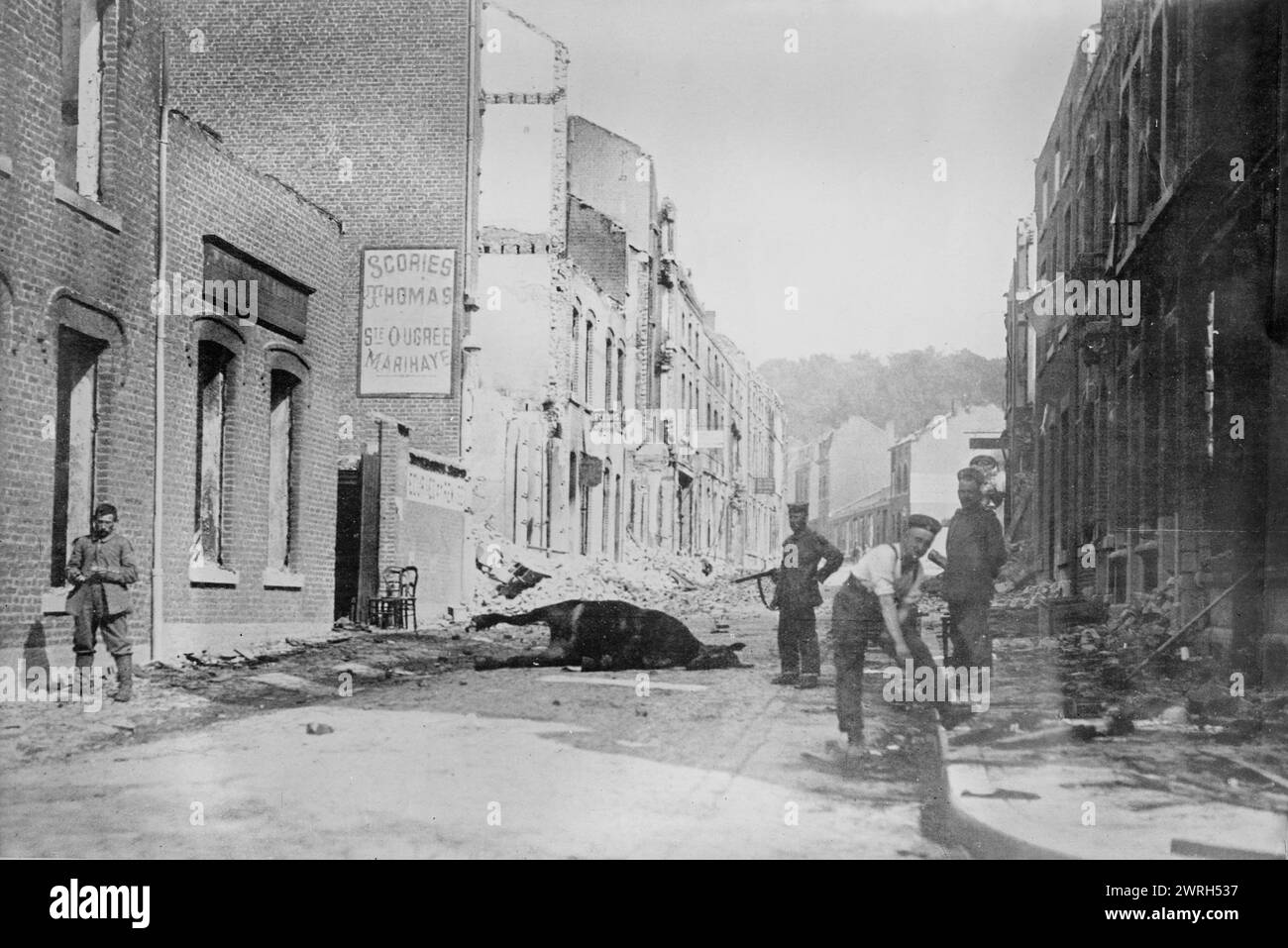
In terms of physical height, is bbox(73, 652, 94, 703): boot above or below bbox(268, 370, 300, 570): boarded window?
below

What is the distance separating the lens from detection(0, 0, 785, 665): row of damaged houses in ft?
25.7

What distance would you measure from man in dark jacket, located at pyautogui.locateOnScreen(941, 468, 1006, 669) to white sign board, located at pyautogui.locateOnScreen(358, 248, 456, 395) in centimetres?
652

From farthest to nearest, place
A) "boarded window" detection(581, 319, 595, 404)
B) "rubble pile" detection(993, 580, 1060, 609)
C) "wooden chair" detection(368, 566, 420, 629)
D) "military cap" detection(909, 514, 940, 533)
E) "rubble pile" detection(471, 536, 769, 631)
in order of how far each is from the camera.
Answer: "wooden chair" detection(368, 566, 420, 629) → "rubble pile" detection(993, 580, 1060, 609) → "boarded window" detection(581, 319, 595, 404) → "rubble pile" detection(471, 536, 769, 631) → "military cap" detection(909, 514, 940, 533)

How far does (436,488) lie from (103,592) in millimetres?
4513

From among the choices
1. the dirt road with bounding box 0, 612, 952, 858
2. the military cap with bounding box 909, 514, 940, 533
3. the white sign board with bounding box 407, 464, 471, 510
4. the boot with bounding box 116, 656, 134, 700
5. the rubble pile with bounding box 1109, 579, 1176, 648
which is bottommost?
the dirt road with bounding box 0, 612, 952, 858

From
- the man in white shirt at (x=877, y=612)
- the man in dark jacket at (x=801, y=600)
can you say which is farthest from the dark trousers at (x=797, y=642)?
the man in white shirt at (x=877, y=612)

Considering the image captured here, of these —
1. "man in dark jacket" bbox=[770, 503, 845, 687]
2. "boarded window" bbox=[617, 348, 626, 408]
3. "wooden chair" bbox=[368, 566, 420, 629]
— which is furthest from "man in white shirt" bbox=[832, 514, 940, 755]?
"wooden chair" bbox=[368, 566, 420, 629]

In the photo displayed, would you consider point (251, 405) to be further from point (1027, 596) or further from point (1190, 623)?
point (1190, 623)

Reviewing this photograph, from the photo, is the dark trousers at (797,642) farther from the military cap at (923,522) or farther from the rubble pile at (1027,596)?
the rubble pile at (1027,596)

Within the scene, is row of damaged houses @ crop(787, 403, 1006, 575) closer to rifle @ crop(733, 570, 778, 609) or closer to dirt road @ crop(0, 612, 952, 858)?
rifle @ crop(733, 570, 778, 609)

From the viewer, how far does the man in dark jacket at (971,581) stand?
730 cm
